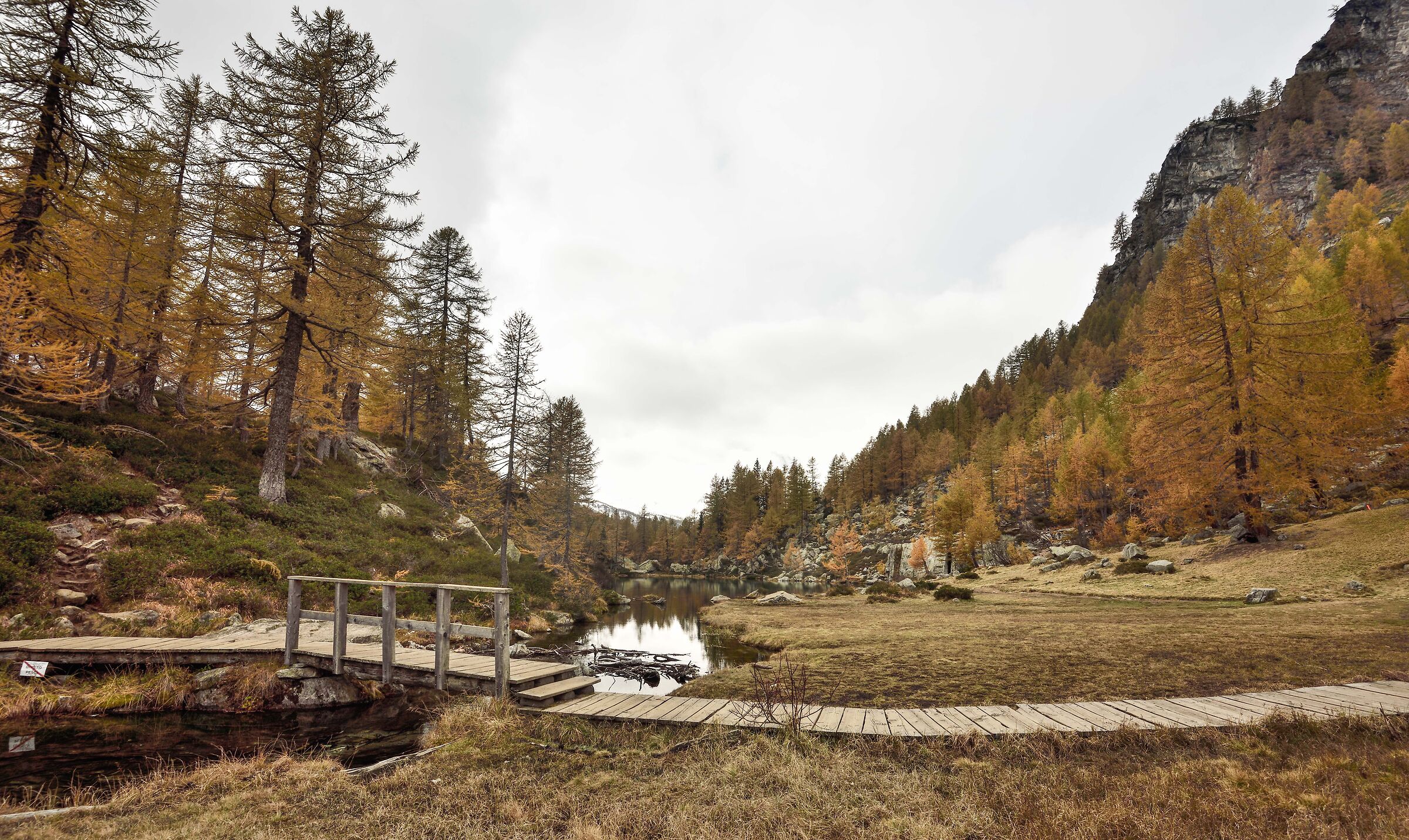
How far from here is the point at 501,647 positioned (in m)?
8.32

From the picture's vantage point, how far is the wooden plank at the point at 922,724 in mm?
6148

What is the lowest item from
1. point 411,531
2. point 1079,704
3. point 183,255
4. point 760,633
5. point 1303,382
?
point 760,633

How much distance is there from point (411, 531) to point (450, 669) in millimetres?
19512

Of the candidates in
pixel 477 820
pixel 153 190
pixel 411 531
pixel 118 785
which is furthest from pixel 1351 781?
pixel 153 190

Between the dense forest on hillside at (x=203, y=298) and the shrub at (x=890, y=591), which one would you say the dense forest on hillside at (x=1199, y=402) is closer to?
the shrub at (x=890, y=591)

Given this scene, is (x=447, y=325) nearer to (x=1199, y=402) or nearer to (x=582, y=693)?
(x=582, y=693)

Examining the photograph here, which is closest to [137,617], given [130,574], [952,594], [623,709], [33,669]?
[130,574]

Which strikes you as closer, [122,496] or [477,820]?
[477,820]

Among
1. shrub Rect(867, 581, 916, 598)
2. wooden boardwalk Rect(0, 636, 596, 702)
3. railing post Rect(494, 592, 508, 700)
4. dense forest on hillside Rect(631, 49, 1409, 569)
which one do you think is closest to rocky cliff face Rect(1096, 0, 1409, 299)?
dense forest on hillside Rect(631, 49, 1409, 569)

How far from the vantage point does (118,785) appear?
6.41 meters

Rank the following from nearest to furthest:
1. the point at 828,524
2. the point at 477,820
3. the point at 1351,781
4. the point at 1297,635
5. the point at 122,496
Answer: the point at 1351,781, the point at 477,820, the point at 1297,635, the point at 122,496, the point at 828,524

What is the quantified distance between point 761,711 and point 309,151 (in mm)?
25474

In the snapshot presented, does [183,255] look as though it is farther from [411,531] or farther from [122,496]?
[411,531]

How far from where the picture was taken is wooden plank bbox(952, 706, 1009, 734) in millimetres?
6160
